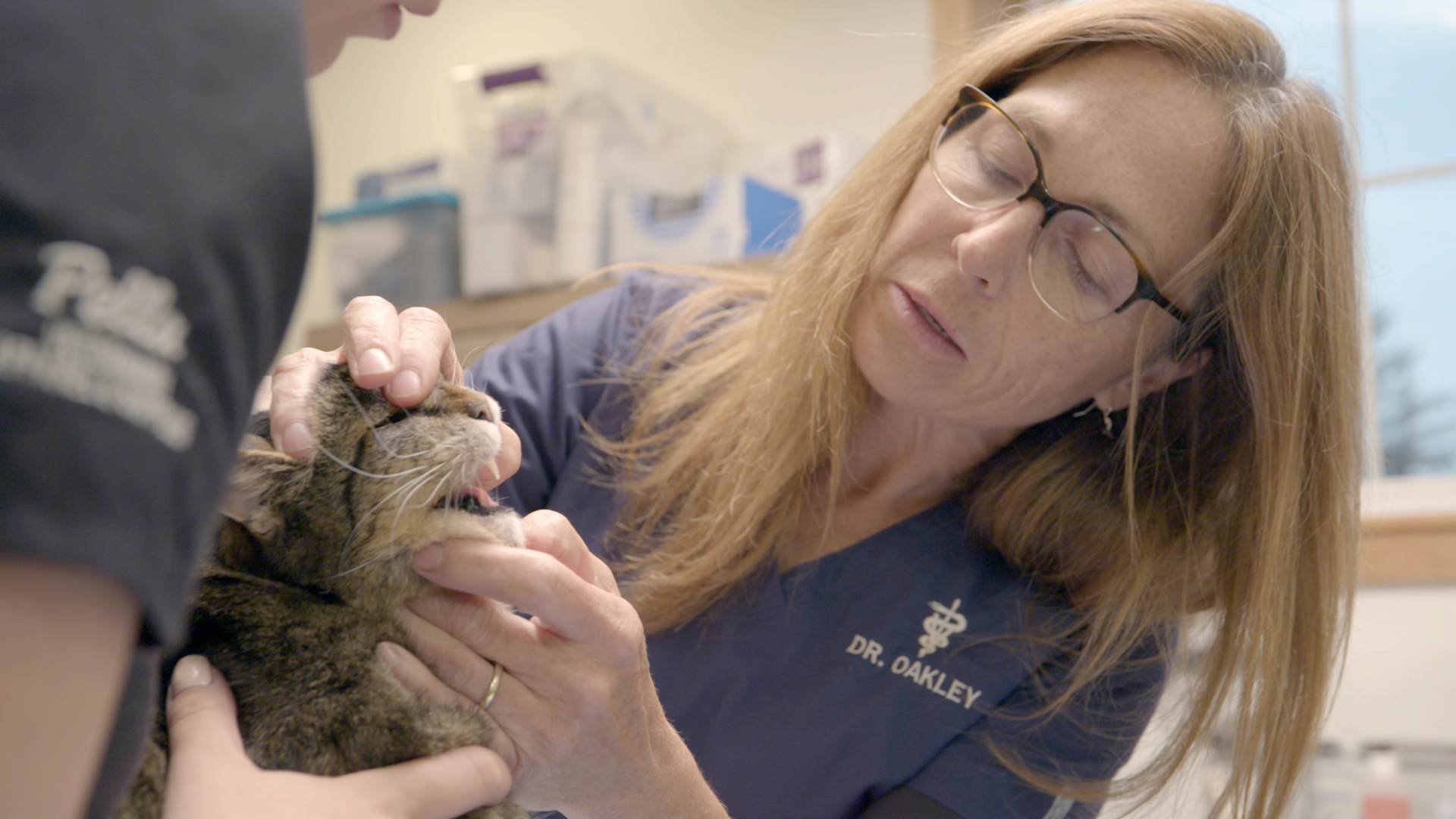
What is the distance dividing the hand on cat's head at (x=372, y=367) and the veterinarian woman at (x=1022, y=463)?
372 mm

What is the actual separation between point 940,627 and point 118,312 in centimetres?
103

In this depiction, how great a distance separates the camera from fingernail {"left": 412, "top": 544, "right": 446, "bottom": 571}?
0.74 m

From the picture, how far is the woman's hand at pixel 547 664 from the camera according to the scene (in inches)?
28.6

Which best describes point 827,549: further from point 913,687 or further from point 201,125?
point 201,125

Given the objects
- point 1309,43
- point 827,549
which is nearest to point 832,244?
point 827,549

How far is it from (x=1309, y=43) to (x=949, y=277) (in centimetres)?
183

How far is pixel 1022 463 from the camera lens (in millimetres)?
1312

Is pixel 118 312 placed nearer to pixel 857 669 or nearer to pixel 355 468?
pixel 355 468

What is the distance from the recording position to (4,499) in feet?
0.88

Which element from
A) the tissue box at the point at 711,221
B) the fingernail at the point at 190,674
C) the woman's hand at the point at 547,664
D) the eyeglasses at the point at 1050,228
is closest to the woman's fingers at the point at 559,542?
the woman's hand at the point at 547,664

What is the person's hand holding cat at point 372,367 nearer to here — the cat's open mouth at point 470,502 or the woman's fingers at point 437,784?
the cat's open mouth at point 470,502

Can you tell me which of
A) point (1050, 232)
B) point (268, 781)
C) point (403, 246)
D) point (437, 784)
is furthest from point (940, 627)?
point (403, 246)

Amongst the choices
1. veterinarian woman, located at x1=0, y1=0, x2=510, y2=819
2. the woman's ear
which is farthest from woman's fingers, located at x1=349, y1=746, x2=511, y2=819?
the woman's ear

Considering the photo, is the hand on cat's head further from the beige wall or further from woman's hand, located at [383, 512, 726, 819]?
the beige wall
